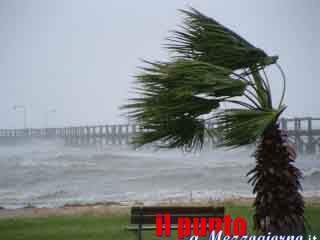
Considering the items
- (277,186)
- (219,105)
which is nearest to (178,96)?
(219,105)

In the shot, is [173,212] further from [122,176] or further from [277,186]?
[122,176]

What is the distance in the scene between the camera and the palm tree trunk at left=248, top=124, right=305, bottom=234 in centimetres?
371

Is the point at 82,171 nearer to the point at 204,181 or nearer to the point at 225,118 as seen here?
the point at 204,181

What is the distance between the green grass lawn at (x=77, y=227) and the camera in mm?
5465

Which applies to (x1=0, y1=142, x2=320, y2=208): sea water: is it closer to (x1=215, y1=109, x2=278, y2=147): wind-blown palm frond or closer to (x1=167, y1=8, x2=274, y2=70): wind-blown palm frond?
(x1=167, y1=8, x2=274, y2=70): wind-blown palm frond

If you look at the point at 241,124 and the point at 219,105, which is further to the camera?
the point at 219,105

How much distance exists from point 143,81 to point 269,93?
1.17m

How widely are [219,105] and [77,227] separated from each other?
11.2 ft

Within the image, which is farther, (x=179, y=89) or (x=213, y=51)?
(x=213, y=51)

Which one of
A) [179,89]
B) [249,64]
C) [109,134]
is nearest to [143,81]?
[179,89]

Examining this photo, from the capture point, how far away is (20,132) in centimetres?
1438

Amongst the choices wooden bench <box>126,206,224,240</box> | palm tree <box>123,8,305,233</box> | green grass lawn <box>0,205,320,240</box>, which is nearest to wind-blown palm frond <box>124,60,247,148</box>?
palm tree <box>123,8,305,233</box>

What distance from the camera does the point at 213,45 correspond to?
3695 mm

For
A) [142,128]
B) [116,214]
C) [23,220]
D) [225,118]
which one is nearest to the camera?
[225,118]
